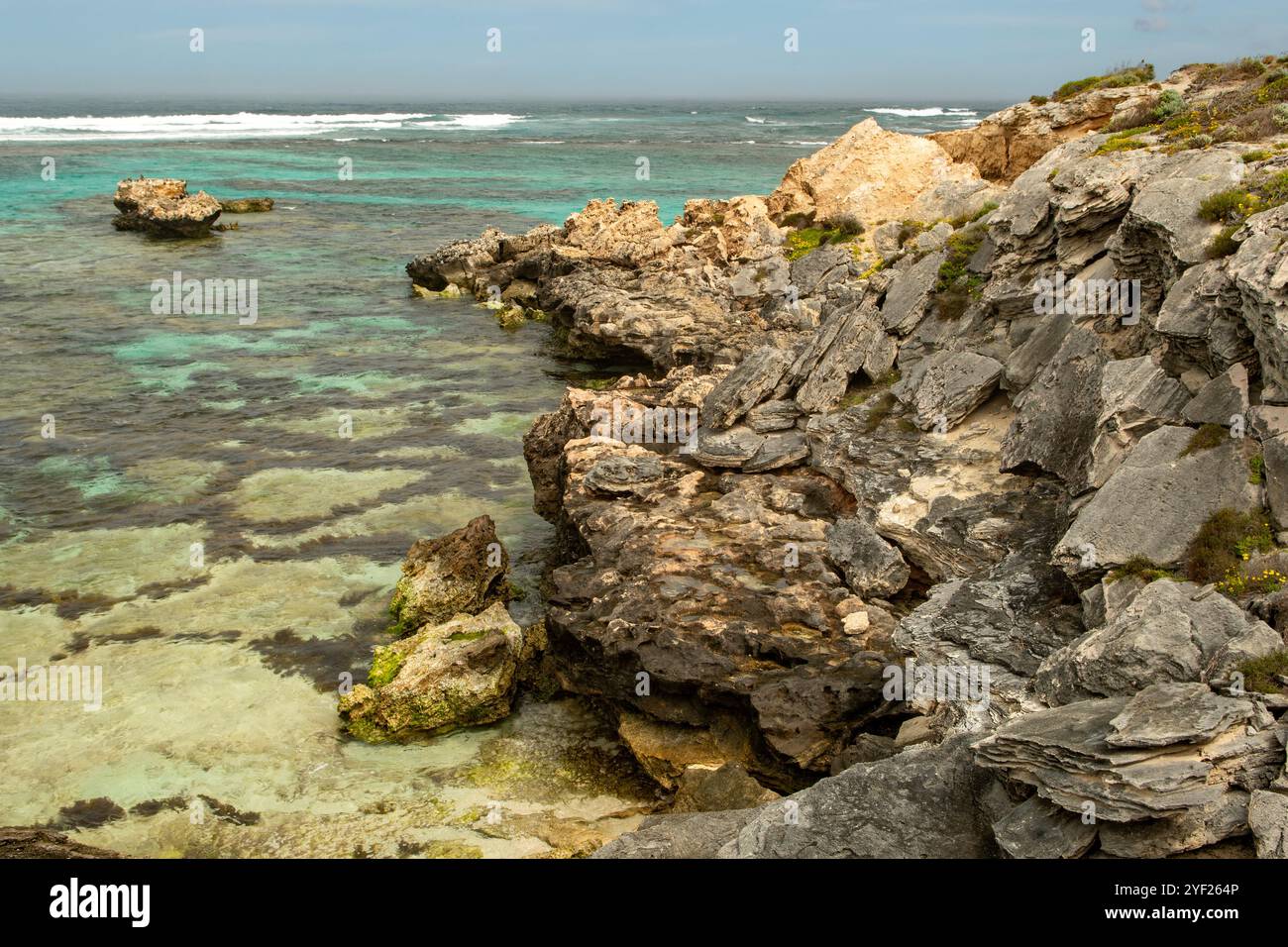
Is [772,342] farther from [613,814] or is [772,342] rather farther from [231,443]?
[613,814]

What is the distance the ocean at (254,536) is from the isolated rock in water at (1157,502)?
25.5ft

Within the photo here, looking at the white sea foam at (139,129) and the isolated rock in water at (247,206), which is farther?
the white sea foam at (139,129)

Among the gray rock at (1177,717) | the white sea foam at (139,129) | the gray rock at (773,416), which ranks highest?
the white sea foam at (139,129)

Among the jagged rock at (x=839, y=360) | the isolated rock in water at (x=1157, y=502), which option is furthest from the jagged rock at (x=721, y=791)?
the jagged rock at (x=839, y=360)

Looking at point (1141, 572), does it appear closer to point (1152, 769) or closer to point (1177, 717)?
point (1177, 717)

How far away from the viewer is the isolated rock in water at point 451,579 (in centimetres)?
2116

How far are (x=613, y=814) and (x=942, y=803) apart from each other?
6.15 metres

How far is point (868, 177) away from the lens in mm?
42438

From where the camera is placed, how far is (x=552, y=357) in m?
42.4

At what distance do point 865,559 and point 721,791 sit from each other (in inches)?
207

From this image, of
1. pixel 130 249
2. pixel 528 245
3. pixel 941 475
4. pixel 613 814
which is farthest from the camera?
pixel 130 249

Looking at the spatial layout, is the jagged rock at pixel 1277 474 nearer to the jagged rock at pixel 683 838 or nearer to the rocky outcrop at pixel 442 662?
the jagged rock at pixel 683 838

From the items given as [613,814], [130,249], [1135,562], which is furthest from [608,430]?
[130,249]

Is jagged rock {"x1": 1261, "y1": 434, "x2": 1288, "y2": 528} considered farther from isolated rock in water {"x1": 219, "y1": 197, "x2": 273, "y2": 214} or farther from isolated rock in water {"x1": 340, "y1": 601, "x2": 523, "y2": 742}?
isolated rock in water {"x1": 219, "y1": 197, "x2": 273, "y2": 214}
